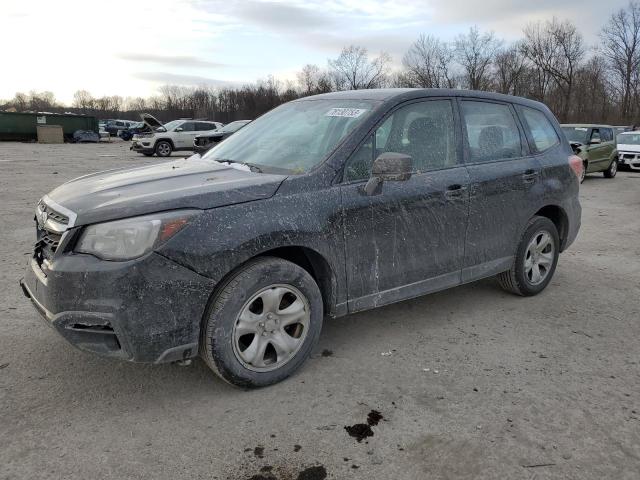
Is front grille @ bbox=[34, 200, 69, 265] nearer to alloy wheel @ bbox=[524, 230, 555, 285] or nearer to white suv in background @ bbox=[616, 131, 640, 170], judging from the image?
alloy wheel @ bbox=[524, 230, 555, 285]

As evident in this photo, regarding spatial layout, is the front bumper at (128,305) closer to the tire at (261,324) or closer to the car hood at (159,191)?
the tire at (261,324)

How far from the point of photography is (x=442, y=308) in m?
4.57

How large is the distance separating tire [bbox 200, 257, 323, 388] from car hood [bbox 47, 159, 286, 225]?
42cm

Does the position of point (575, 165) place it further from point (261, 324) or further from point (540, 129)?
point (261, 324)

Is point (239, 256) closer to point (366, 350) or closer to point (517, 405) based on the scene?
point (366, 350)

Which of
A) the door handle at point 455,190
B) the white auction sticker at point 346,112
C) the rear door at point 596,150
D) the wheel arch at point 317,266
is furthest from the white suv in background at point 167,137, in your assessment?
the wheel arch at point 317,266

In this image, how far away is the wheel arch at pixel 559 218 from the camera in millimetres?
4891

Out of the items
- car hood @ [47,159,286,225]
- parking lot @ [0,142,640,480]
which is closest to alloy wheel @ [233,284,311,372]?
parking lot @ [0,142,640,480]

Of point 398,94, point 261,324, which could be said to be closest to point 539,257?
point 398,94

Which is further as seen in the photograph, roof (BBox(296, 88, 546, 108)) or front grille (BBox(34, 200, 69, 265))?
roof (BBox(296, 88, 546, 108))

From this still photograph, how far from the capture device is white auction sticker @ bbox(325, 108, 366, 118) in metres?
3.68

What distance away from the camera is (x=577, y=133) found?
52.2 ft

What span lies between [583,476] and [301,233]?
72.8 inches

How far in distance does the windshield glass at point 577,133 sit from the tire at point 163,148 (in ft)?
54.6
